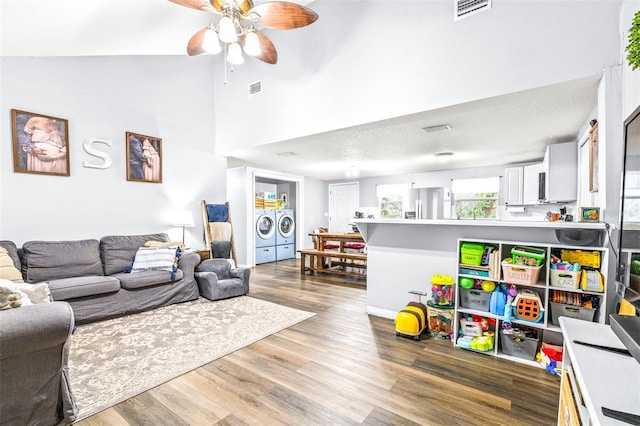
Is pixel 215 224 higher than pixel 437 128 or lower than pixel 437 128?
lower

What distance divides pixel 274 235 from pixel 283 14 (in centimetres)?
490

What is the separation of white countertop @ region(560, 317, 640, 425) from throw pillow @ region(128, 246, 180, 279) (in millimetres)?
3672

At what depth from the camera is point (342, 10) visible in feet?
10.5

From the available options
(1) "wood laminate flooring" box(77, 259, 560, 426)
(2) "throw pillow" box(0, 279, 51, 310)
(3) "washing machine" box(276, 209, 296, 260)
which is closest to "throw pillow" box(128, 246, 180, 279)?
(2) "throw pillow" box(0, 279, 51, 310)

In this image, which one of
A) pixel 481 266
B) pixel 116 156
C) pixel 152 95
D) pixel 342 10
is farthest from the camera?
pixel 152 95

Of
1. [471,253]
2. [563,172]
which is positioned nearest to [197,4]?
[471,253]

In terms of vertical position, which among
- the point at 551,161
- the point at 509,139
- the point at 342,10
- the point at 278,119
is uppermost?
the point at 342,10

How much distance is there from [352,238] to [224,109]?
319 cm

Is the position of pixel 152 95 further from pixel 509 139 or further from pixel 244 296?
pixel 509 139

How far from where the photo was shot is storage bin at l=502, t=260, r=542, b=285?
80.6 inches

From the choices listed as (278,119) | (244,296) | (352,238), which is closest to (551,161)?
(352,238)

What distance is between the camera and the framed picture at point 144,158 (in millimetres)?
3835

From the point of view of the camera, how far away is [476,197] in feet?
20.3

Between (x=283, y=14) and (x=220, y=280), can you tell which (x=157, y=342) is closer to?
(x=220, y=280)
